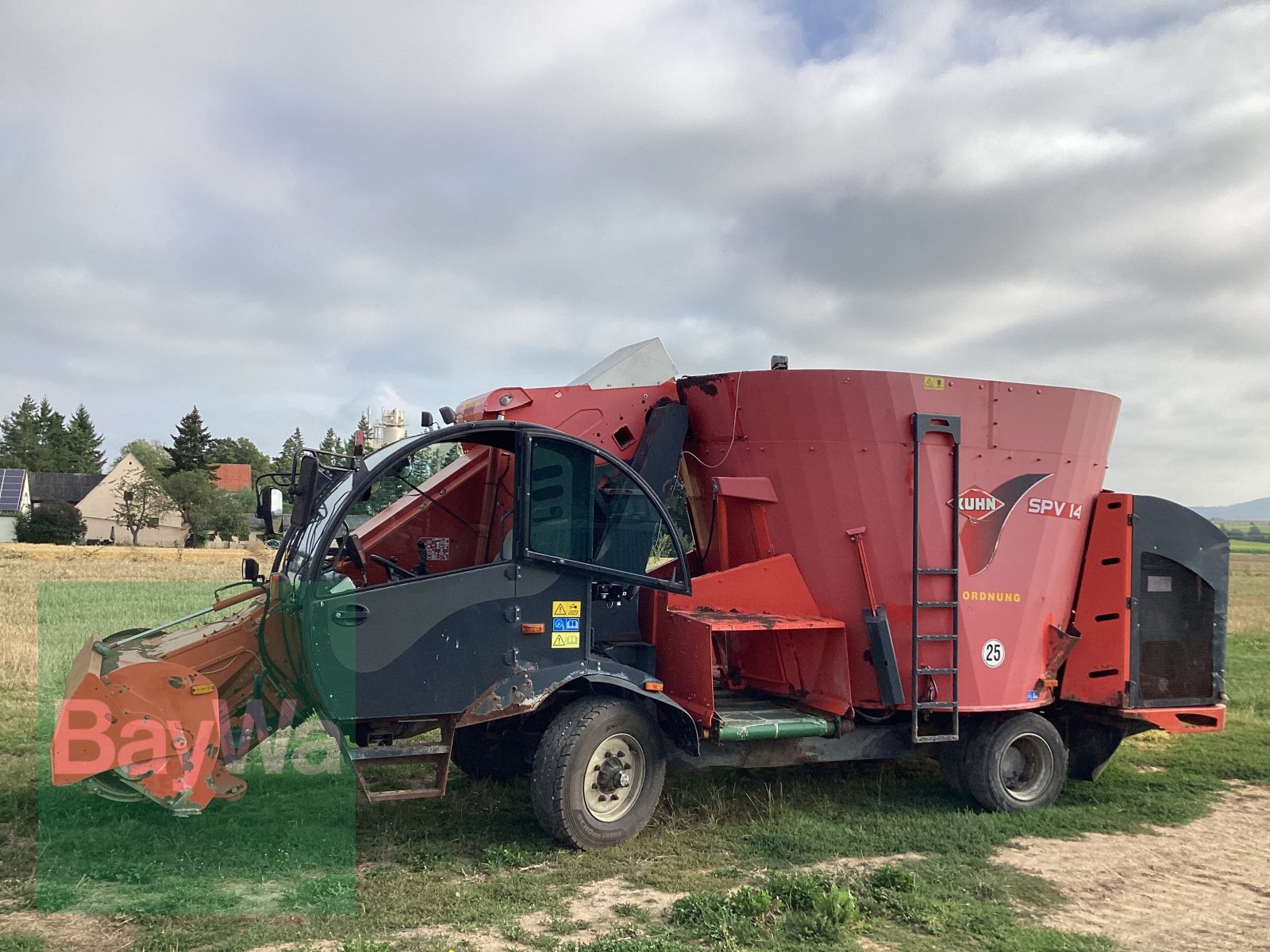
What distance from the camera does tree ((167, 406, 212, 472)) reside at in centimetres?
7138

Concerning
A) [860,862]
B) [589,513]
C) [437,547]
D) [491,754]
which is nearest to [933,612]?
[860,862]

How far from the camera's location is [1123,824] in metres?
7.41

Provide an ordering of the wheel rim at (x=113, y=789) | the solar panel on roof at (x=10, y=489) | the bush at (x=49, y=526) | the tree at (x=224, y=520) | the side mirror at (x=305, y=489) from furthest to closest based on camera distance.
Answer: the solar panel on roof at (x=10, y=489)
the tree at (x=224, y=520)
the bush at (x=49, y=526)
the side mirror at (x=305, y=489)
the wheel rim at (x=113, y=789)

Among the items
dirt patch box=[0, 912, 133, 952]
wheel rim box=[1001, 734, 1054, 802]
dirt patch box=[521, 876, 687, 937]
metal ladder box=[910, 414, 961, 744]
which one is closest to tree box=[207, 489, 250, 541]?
wheel rim box=[1001, 734, 1054, 802]

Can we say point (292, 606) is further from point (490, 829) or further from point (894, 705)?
point (894, 705)

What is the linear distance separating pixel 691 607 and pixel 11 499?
67263 mm

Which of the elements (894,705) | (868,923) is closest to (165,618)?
(894,705)

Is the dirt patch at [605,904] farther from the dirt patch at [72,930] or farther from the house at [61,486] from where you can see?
the house at [61,486]

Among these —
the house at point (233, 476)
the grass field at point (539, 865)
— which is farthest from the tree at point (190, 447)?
the grass field at point (539, 865)

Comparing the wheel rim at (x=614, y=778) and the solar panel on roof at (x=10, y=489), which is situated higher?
the solar panel on roof at (x=10, y=489)

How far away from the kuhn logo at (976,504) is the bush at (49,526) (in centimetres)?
5684

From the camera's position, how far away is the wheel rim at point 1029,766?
7719mm

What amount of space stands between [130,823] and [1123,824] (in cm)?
677

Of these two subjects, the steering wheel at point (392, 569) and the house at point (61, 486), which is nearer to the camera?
the steering wheel at point (392, 569)
